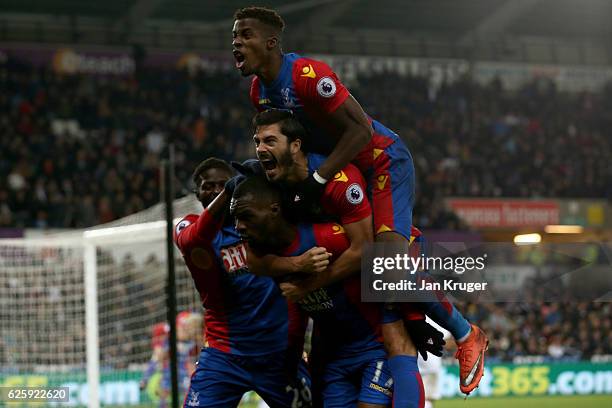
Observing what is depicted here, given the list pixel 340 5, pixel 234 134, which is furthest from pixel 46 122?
pixel 340 5

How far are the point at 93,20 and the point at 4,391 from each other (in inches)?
767

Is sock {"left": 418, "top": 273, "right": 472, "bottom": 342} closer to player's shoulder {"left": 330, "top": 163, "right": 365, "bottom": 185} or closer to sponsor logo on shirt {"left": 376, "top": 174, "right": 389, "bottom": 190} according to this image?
sponsor logo on shirt {"left": 376, "top": 174, "right": 389, "bottom": 190}

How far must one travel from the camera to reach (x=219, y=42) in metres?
28.4

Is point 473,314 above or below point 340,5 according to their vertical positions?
below

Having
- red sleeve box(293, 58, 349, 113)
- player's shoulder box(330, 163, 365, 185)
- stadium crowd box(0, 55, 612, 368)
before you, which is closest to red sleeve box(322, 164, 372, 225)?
player's shoulder box(330, 163, 365, 185)

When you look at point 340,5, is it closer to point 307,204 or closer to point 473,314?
point 473,314

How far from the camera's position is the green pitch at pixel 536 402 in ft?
54.9

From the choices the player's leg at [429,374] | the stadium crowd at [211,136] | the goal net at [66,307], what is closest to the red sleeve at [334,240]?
the goal net at [66,307]

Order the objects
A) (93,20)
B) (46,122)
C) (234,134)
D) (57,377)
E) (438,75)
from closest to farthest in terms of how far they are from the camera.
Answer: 1. (57,377)
2. (46,122)
3. (234,134)
4. (93,20)
5. (438,75)

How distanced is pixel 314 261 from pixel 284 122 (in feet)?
2.38

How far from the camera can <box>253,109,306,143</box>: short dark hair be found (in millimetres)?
5184

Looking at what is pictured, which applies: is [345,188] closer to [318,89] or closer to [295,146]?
[295,146]

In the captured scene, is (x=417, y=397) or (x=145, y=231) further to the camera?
(x=145, y=231)

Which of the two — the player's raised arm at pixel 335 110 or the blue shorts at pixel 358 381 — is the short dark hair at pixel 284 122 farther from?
the blue shorts at pixel 358 381
